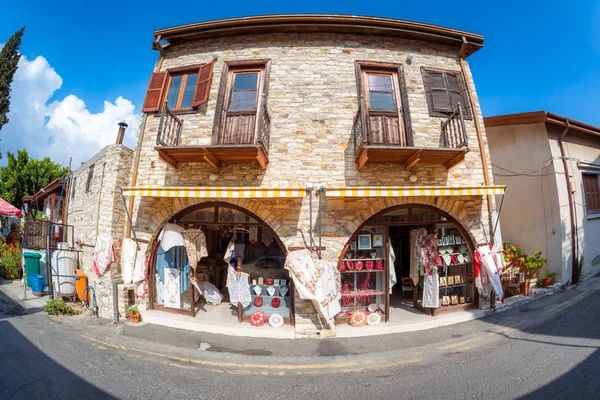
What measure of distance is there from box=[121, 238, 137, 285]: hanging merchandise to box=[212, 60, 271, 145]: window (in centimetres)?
359

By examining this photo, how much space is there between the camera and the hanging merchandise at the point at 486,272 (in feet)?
21.8

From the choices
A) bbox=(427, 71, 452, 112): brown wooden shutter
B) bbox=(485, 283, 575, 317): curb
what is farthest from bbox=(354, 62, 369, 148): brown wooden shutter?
bbox=(485, 283, 575, 317): curb

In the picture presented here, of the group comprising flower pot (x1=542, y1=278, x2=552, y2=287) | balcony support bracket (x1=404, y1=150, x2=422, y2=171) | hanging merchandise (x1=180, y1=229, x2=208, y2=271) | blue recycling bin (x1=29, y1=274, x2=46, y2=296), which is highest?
balcony support bracket (x1=404, y1=150, x2=422, y2=171)

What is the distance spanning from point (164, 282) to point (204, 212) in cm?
226

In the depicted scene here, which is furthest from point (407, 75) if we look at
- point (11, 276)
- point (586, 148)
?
point (11, 276)

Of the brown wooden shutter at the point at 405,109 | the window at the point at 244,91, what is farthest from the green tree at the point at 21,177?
the brown wooden shutter at the point at 405,109

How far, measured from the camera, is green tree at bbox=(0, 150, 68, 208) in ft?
63.8

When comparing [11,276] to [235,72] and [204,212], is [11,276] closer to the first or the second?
[204,212]

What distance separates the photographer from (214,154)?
20.8 ft

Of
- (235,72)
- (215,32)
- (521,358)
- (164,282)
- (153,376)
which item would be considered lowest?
(153,376)

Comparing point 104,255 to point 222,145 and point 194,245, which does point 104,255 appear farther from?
point 222,145

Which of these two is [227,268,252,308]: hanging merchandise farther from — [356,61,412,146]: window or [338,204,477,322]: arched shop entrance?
[356,61,412,146]: window

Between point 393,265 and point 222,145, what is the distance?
17.9ft

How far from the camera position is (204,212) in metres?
7.09
